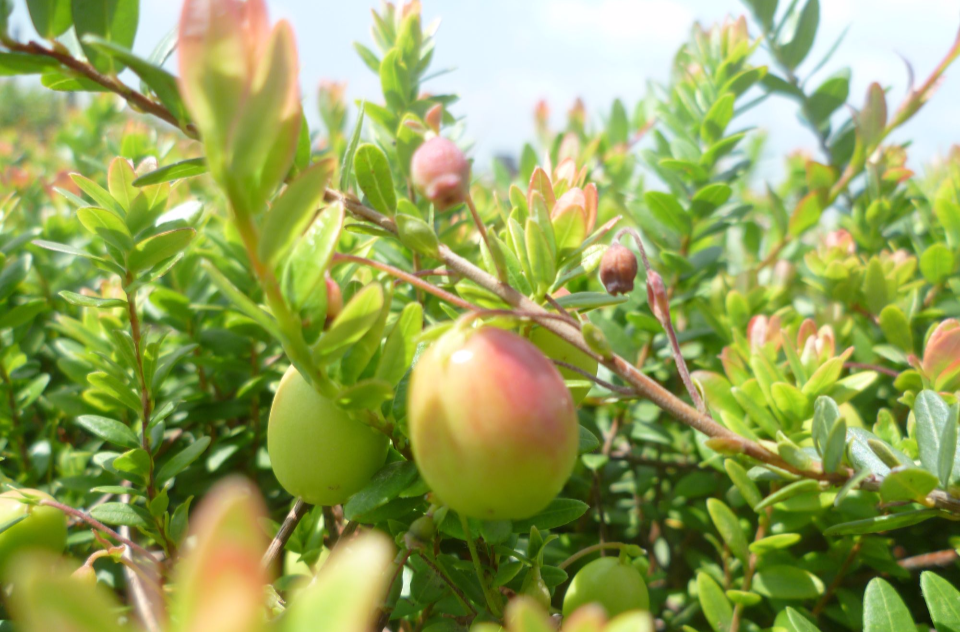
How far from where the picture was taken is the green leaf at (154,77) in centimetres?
48

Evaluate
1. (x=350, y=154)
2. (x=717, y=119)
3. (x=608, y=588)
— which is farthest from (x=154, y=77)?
(x=717, y=119)

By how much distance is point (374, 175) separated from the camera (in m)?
0.68

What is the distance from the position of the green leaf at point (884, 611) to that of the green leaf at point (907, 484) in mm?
98

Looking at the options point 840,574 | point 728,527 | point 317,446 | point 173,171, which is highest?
point 173,171

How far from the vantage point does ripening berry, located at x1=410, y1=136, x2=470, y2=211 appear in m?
0.60

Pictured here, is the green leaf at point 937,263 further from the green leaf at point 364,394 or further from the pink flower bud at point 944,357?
the green leaf at point 364,394

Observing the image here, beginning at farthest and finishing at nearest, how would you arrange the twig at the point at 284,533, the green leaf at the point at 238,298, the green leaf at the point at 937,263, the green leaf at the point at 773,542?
the green leaf at the point at 937,263, the green leaf at the point at 773,542, the twig at the point at 284,533, the green leaf at the point at 238,298

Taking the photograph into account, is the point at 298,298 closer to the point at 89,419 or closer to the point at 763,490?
the point at 89,419

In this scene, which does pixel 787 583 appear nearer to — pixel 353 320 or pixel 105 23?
pixel 353 320

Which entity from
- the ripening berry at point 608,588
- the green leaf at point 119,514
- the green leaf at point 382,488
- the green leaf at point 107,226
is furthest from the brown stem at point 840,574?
the green leaf at point 107,226

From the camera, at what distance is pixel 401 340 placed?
573mm

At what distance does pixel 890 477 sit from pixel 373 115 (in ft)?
3.05

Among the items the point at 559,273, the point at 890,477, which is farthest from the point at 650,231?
the point at 890,477

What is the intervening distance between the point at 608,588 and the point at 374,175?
0.49 metres
